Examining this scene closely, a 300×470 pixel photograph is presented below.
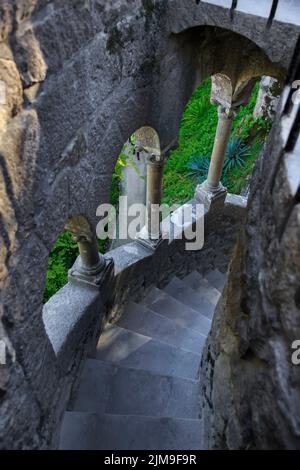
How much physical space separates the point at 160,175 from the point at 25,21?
2.73m

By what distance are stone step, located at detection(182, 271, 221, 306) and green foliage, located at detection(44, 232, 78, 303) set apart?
204 centimetres

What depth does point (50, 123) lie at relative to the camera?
2090mm

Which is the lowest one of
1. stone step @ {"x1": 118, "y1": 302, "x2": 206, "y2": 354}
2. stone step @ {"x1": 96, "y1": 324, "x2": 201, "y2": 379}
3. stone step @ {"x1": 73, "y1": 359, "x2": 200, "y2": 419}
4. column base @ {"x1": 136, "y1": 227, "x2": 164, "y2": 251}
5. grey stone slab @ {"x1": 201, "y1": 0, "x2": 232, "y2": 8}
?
stone step @ {"x1": 118, "y1": 302, "x2": 206, "y2": 354}

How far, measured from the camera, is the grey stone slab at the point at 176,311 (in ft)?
15.5

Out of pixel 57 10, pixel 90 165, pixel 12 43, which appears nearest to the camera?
pixel 12 43

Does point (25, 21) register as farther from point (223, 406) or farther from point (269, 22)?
point (223, 406)

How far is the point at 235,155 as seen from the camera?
7.68m

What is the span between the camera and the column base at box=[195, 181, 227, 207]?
5.45m

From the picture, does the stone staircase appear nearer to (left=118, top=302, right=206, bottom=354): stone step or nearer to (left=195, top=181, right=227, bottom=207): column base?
(left=118, top=302, right=206, bottom=354): stone step

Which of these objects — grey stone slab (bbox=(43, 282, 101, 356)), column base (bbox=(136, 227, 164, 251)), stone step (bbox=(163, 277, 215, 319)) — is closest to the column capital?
column base (bbox=(136, 227, 164, 251))

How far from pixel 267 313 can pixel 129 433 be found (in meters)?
1.98

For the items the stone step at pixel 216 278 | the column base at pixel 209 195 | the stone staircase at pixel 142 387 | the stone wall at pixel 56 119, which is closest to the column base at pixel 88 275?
the stone wall at pixel 56 119

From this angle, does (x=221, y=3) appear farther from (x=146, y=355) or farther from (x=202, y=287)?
(x=202, y=287)
